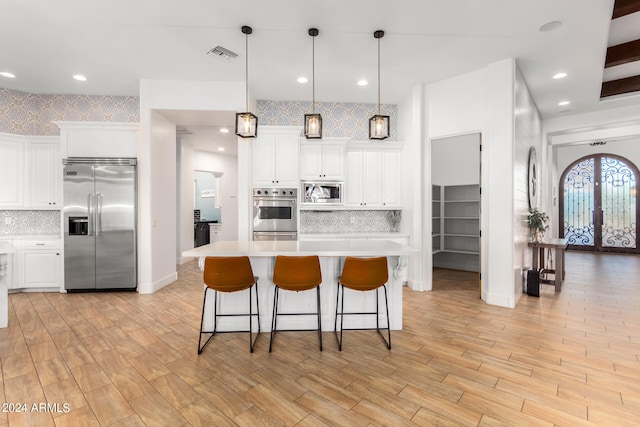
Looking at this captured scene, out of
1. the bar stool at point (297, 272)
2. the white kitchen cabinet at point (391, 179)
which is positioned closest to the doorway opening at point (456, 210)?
the white kitchen cabinet at point (391, 179)

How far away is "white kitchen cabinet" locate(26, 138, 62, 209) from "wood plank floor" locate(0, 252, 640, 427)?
1.83 meters

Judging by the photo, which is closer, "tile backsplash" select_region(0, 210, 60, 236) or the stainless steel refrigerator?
the stainless steel refrigerator

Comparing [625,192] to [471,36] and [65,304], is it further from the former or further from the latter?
[65,304]

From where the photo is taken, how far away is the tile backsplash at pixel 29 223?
182 inches

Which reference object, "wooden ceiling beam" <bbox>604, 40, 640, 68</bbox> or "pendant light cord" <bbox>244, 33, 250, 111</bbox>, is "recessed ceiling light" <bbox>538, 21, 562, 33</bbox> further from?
"pendant light cord" <bbox>244, 33, 250, 111</bbox>

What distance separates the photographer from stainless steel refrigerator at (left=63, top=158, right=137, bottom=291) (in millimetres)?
4352

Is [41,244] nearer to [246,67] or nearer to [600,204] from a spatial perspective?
[246,67]

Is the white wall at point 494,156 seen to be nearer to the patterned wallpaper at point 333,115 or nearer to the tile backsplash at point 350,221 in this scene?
the patterned wallpaper at point 333,115

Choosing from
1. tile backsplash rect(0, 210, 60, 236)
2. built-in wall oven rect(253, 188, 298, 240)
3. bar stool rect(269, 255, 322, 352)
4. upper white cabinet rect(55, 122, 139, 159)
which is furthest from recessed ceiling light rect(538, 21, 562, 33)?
tile backsplash rect(0, 210, 60, 236)

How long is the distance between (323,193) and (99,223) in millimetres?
3536

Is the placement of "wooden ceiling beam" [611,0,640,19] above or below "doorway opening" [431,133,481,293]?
above

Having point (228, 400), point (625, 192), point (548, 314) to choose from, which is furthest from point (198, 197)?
point (625, 192)

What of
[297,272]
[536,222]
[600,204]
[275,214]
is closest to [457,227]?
[536,222]

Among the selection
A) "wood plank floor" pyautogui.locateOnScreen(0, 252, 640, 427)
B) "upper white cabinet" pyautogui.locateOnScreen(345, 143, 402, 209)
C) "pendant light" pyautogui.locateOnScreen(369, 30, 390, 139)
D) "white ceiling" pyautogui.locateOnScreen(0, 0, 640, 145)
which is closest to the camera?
"wood plank floor" pyautogui.locateOnScreen(0, 252, 640, 427)
